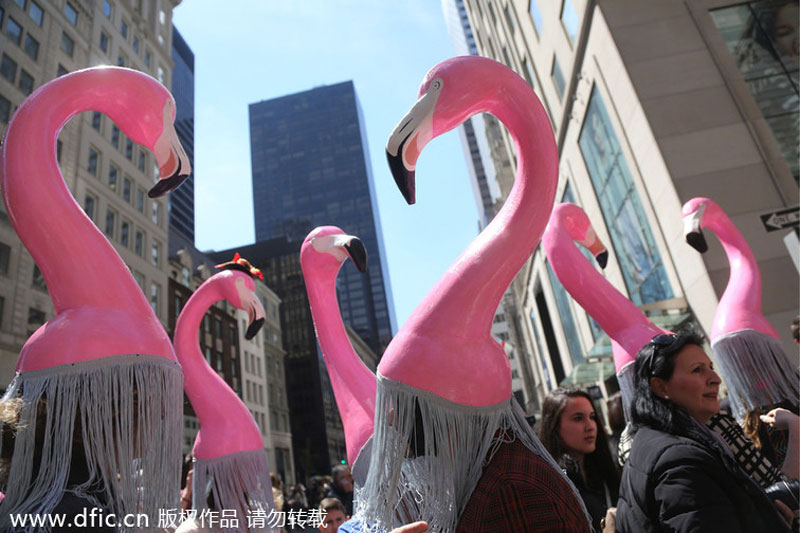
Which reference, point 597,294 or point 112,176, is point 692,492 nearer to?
point 597,294

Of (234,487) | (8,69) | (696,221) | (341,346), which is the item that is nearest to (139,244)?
(8,69)

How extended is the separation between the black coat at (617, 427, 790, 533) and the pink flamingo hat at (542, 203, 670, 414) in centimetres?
152

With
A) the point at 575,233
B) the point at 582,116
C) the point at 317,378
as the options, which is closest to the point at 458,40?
the point at 317,378

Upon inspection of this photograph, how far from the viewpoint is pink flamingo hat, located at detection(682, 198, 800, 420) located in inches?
141

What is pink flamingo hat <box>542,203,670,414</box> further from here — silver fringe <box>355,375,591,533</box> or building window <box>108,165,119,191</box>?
building window <box>108,165,119,191</box>

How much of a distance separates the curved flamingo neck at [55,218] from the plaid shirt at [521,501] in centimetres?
166

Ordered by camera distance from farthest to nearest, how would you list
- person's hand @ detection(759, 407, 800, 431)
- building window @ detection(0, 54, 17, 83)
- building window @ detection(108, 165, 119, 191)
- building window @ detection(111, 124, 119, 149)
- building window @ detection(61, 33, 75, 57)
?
building window @ detection(111, 124, 119, 149), building window @ detection(108, 165, 119, 191), building window @ detection(61, 33, 75, 57), building window @ detection(0, 54, 17, 83), person's hand @ detection(759, 407, 800, 431)

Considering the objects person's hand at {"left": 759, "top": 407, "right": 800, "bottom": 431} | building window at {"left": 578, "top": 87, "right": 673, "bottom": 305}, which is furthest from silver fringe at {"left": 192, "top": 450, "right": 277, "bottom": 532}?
building window at {"left": 578, "top": 87, "right": 673, "bottom": 305}

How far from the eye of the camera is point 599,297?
3.63 m

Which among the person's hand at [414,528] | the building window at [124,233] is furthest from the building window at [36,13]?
the person's hand at [414,528]

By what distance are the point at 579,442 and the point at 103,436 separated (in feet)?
8.09

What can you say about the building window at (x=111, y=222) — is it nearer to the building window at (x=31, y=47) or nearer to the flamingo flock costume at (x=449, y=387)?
the building window at (x=31, y=47)

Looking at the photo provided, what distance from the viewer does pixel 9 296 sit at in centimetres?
1667

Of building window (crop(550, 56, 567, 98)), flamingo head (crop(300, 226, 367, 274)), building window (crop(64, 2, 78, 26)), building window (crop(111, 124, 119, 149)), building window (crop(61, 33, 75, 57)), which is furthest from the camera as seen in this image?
building window (crop(111, 124, 119, 149))
